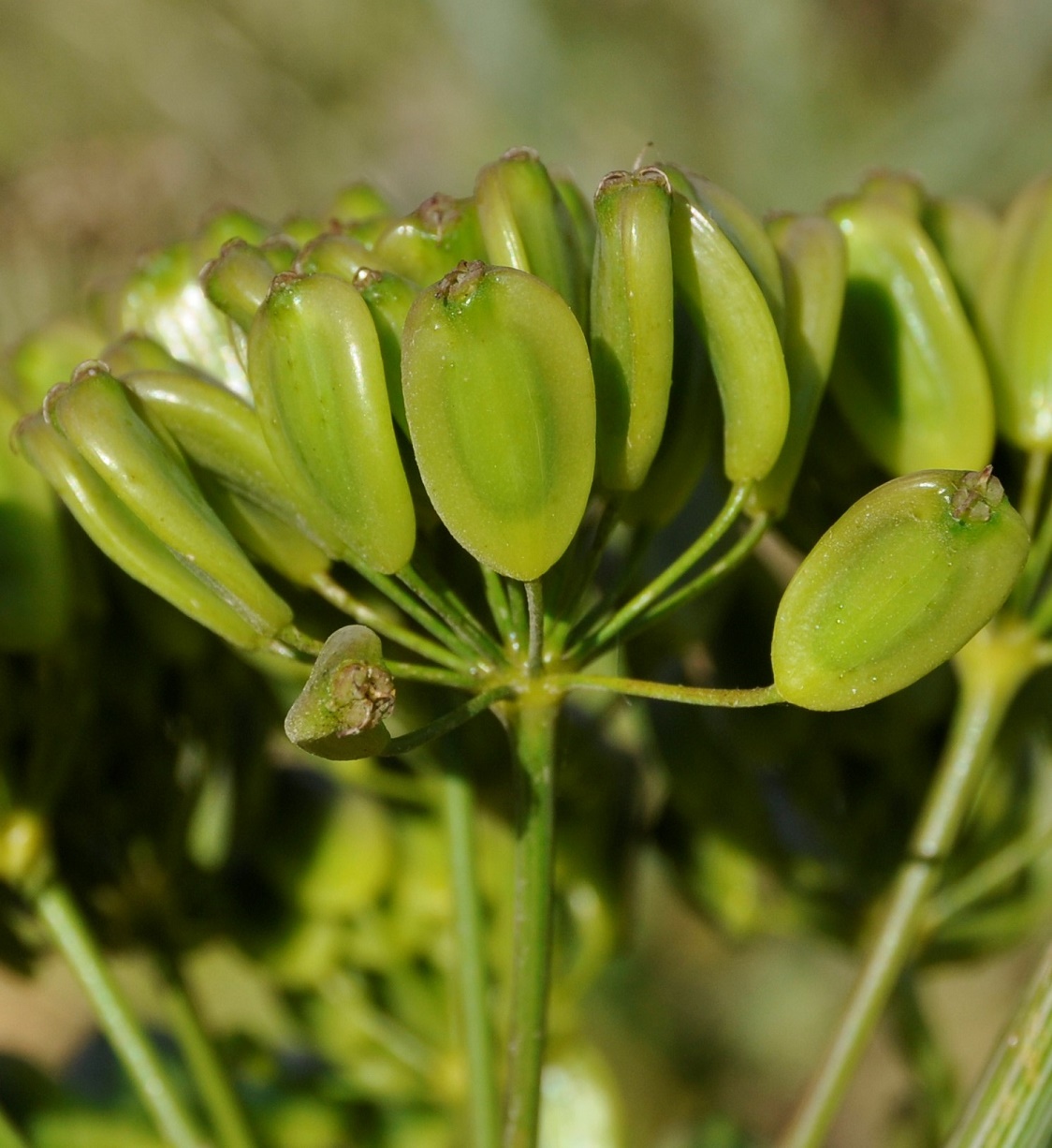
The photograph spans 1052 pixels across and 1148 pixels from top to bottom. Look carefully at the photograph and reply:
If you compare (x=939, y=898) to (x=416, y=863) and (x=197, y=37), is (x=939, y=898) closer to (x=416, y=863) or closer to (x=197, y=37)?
(x=416, y=863)

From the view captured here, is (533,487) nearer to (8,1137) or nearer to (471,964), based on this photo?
(471,964)

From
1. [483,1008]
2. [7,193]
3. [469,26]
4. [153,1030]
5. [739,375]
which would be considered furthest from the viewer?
[469,26]

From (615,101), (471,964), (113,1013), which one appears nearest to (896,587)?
(471,964)

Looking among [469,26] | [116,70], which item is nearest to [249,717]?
[469,26]

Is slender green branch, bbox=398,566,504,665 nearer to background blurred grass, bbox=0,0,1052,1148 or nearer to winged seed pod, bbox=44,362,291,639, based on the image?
winged seed pod, bbox=44,362,291,639

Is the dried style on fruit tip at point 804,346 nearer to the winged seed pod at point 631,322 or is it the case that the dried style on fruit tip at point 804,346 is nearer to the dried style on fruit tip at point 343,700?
the winged seed pod at point 631,322

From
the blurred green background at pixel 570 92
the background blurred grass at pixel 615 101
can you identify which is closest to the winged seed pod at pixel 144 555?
the background blurred grass at pixel 615 101
